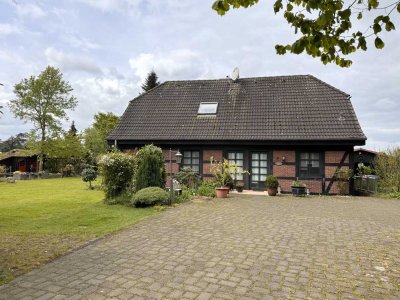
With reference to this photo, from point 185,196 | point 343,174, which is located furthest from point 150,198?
point 343,174

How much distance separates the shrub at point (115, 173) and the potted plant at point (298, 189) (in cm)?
705

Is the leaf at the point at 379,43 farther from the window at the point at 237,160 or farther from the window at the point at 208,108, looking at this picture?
the window at the point at 208,108

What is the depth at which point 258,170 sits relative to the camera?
17188 mm

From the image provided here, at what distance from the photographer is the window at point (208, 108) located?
18.9 meters

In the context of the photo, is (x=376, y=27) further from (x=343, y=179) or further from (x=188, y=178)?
(x=343, y=179)

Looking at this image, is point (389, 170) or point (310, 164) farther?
point (310, 164)

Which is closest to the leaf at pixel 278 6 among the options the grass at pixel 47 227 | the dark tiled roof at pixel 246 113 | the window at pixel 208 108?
the grass at pixel 47 227

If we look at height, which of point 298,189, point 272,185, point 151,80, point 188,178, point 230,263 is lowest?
point 230,263

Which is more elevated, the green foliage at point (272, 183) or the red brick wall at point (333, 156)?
the red brick wall at point (333, 156)

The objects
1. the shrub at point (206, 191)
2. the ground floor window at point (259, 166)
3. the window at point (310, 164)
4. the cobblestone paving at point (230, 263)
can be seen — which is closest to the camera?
the cobblestone paving at point (230, 263)

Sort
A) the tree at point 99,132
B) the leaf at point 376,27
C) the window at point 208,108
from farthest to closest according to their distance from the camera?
the tree at point 99,132 < the window at point 208,108 < the leaf at point 376,27

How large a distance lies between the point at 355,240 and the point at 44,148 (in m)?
31.3

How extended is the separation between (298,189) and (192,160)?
5606 mm

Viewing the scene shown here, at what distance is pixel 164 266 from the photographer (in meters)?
5.11
